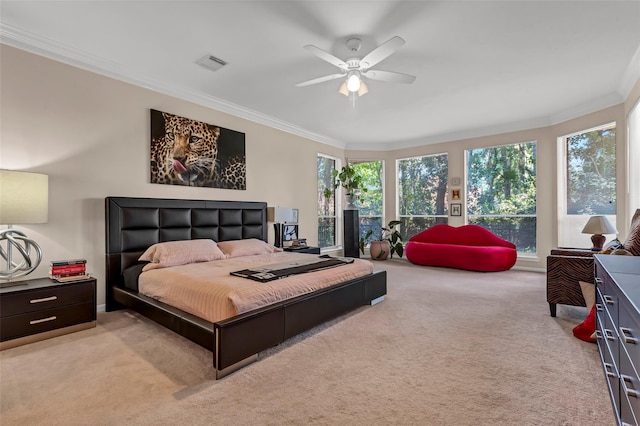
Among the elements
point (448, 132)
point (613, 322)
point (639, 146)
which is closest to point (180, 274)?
point (613, 322)

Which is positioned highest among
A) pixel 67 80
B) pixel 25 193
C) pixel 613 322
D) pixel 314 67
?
pixel 314 67

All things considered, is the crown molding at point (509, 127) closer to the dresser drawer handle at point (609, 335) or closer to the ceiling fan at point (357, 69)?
the ceiling fan at point (357, 69)

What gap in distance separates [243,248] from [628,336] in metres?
3.76

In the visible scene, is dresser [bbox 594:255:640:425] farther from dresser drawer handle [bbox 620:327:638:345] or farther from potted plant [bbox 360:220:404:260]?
potted plant [bbox 360:220:404:260]

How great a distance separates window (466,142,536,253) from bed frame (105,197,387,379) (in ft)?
12.5

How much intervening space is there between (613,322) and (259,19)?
129 inches

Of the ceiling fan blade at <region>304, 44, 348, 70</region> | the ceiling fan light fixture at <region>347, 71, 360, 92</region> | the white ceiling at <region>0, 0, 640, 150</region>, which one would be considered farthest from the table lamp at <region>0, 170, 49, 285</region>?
the ceiling fan light fixture at <region>347, 71, 360, 92</region>

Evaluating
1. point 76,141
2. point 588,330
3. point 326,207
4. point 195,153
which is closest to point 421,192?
point 326,207

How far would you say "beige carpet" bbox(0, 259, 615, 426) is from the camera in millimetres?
1671

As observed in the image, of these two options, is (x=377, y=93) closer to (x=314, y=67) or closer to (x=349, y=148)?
(x=314, y=67)

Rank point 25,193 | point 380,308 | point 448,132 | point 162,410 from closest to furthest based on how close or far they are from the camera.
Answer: point 162,410 < point 25,193 < point 380,308 < point 448,132

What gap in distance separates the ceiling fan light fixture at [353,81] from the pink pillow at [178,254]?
253cm

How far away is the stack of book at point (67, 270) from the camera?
2867 mm

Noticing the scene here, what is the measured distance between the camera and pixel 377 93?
437 centimetres
